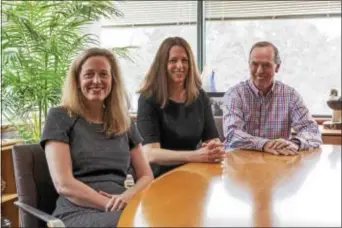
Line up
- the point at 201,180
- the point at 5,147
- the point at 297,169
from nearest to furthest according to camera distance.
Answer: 1. the point at 201,180
2. the point at 297,169
3. the point at 5,147

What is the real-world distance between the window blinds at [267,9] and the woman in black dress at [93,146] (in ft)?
8.48

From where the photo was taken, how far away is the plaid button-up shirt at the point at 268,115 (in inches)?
93.4

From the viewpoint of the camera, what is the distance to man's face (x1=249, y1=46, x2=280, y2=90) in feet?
7.98

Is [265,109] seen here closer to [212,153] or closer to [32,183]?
[212,153]

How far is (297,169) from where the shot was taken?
1810 mm

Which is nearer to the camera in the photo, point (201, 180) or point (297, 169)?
point (201, 180)

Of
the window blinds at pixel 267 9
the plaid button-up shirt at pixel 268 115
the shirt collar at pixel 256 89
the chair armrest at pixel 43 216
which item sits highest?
the window blinds at pixel 267 9

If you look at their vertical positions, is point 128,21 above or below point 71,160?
above

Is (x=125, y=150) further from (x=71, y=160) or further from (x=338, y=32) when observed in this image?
(x=338, y=32)

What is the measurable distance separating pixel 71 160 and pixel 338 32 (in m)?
3.12

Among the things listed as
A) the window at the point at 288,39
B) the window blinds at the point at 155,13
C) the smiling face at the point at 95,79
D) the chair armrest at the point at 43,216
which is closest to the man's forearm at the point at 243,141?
the smiling face at the point at 95,79

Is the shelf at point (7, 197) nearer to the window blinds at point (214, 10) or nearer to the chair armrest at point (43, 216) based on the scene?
the chair armrest at point (43, 216)

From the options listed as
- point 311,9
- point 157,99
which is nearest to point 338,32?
point 311,9

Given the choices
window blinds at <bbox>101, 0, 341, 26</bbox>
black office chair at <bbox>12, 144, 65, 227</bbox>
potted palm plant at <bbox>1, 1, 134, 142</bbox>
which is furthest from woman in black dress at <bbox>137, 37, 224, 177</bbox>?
window blinds at <bbox>101, 0, 341, 26</bbox>
